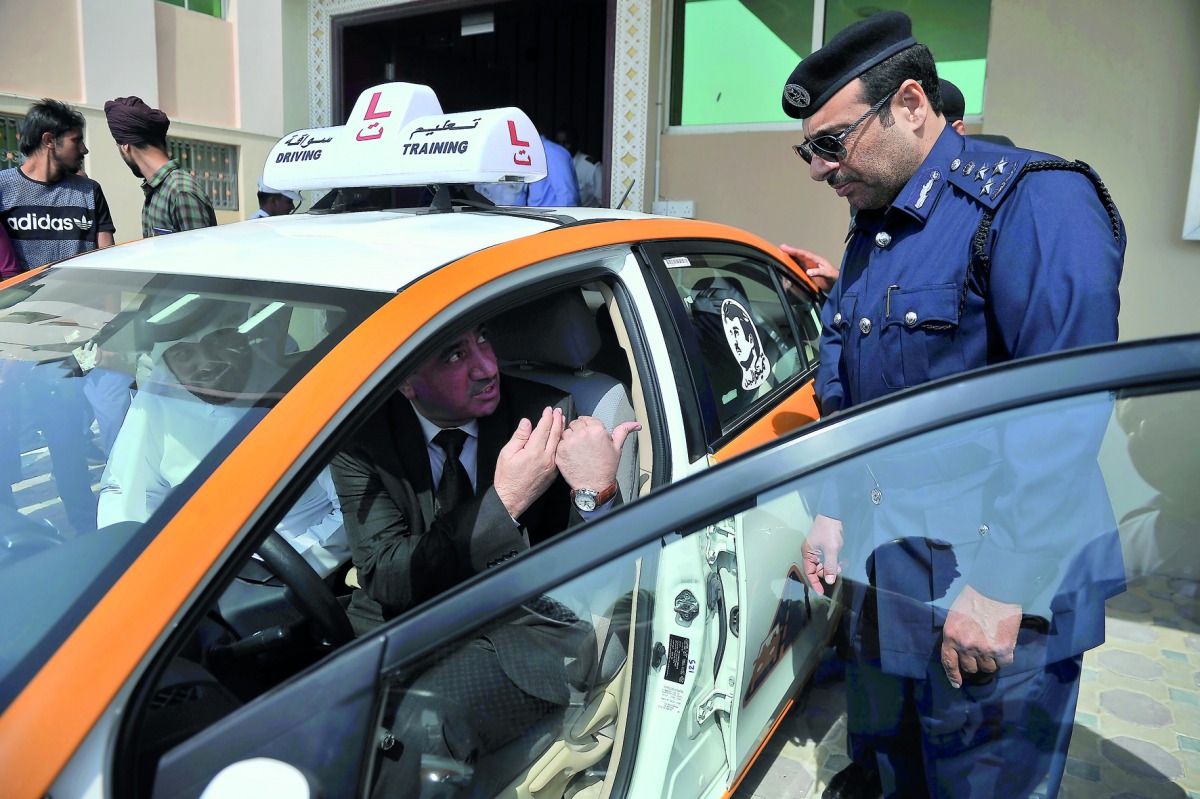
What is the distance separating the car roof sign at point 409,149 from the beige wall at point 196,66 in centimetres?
607

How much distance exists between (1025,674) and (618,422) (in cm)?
109

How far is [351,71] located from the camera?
7113 millimetres

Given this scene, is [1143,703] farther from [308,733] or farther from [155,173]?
[155,173]

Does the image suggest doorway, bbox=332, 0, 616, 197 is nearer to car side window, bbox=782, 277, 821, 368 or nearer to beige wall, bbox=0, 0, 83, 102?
beige wall, bbox=0, 0, 83, 102

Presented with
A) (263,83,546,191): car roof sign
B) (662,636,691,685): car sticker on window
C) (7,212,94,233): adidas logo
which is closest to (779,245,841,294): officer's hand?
(263,83,546,191): car roof sign

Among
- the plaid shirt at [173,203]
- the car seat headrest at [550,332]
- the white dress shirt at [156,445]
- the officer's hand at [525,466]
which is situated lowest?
the officer's hand at [525,466]

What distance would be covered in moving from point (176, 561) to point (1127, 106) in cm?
458

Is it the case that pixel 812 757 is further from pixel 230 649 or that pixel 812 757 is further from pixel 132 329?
pixel 132 329

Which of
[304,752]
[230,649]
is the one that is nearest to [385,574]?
[230,649]

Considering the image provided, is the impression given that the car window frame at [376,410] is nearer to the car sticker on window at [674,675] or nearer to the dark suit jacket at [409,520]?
the dark suit jacket at [409,520]

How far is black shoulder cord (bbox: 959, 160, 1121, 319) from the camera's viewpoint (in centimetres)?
148

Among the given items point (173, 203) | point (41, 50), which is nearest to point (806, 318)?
point (173, 203)

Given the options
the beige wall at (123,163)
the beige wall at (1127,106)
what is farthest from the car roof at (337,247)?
the beige wall at (123,163)

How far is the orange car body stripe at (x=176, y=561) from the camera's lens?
84 cm
